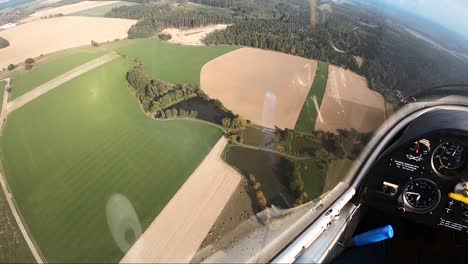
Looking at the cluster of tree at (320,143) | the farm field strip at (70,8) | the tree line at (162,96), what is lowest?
the cluster of tree at (320,143)

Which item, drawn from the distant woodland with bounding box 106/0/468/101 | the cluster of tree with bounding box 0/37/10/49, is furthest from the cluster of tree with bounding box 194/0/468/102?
the cluster of tree with bounding box 0/37/10/49

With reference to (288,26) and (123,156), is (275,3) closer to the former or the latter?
(288,26)

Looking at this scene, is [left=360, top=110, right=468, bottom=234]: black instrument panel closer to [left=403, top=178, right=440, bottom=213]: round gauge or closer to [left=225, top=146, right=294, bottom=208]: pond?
[left=403, top=178, right=440, bottom=213]: round gauge

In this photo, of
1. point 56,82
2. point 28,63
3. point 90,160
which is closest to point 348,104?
point 90,160

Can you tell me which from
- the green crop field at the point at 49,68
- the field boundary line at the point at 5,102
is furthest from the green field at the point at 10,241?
the green crop field at the point at 49,68

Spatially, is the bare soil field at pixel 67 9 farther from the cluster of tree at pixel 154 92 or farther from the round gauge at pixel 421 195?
the round gauge at pixel 421 195

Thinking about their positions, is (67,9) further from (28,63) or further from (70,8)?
(28,63)

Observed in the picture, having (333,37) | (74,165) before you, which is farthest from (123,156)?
(333,37)
